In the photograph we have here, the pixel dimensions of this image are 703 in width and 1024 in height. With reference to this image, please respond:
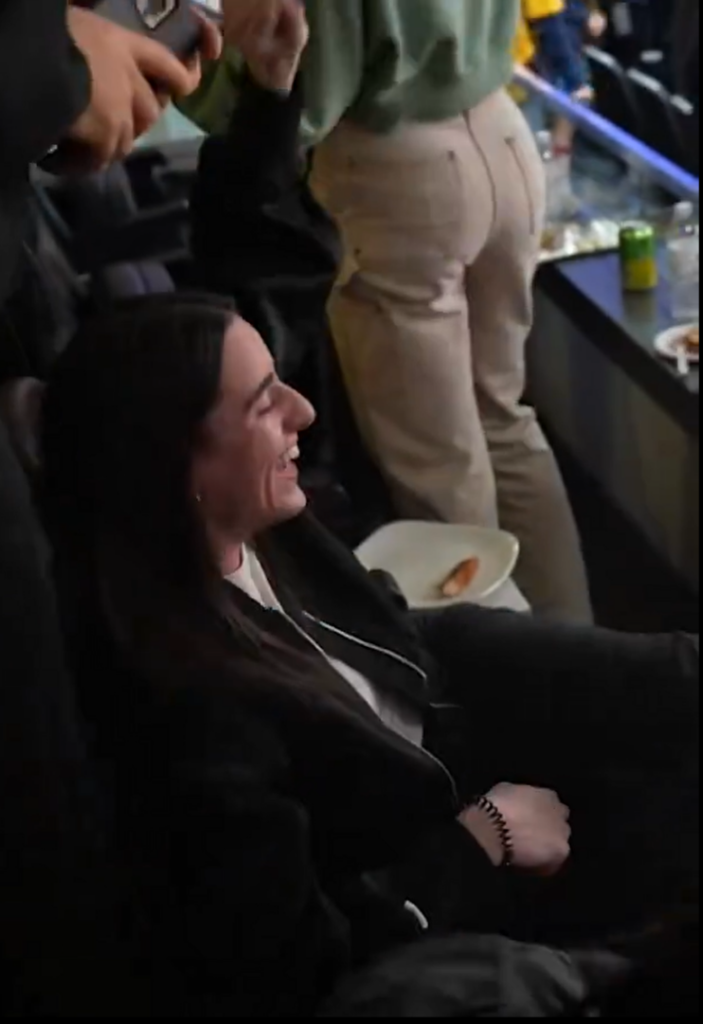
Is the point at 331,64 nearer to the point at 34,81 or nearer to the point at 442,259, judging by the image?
the point at 442,259

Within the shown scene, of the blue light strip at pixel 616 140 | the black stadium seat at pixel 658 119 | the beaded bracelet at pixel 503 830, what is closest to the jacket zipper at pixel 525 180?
the blue light strip at pixel 616 140

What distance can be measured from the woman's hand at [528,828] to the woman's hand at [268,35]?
0.50 meters

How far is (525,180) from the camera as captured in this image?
59.7 inches

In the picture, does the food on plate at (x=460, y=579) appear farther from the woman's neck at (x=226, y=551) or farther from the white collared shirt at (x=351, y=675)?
the woman's neck at (x=226, y=551)

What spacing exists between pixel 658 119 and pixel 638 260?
1.23 ft

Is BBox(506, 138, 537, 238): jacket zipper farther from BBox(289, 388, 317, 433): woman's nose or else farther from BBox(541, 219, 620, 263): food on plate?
BBox(289, 388, 317, 433): woman's nose

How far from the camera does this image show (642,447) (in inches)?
76.0

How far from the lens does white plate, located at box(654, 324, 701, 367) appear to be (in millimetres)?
1674

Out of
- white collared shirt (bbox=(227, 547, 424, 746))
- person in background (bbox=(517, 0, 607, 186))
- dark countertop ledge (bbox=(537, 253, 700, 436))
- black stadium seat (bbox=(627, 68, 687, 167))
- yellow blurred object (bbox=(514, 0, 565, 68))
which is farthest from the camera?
person in background (bbox=(517, 0, 607, 186))

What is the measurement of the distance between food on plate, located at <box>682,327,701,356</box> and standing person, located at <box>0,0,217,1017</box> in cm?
111

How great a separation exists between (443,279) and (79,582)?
85 cm

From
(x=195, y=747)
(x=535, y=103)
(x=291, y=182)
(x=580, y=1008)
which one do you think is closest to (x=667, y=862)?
(x=580, y=1008)

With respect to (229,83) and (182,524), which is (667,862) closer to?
(182,524)

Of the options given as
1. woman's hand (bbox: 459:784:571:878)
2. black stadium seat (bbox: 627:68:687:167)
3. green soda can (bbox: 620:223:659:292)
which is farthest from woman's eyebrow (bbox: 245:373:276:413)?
black stadium seat (bbox: 627:68:687:167)
